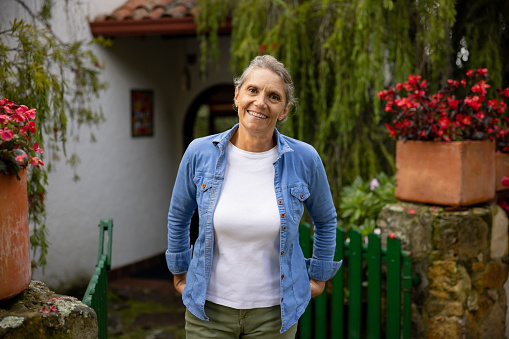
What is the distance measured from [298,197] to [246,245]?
274 mm

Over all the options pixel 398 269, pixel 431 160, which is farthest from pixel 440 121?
pixel 398 269

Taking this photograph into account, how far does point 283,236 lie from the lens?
2.05 m

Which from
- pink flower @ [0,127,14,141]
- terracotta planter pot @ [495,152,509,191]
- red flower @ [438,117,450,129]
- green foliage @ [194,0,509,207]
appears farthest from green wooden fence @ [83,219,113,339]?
terracotta planter pot @ [495,152,509,191]

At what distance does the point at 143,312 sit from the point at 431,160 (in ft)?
11.3

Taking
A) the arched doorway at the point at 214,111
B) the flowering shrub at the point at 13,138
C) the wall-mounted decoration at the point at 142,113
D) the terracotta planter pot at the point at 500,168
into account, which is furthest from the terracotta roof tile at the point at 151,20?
the flowering shrub at the point at 13,138

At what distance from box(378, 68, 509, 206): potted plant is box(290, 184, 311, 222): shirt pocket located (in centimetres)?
157

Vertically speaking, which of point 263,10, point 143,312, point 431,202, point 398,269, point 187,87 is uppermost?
point 263,10

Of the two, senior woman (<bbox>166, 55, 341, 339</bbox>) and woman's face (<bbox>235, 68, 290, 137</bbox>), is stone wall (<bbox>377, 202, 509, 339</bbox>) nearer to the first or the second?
senior woman (<bbox>166, 55, 341, 339</bbox>)

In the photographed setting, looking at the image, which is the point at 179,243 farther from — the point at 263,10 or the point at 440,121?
the point at 263,10

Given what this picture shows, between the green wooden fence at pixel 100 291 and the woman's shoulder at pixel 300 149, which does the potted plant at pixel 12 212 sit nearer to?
the green wooden fence at pixel 100 291

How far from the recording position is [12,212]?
5.67 ft

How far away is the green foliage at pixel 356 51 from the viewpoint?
442 centimetres

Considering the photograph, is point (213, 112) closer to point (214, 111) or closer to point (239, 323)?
point (214, 111)

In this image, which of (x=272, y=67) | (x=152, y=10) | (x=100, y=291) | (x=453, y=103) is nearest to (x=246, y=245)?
(x=272, y=67)
